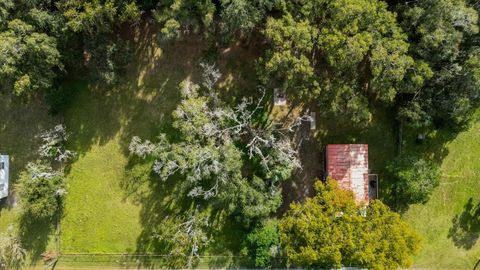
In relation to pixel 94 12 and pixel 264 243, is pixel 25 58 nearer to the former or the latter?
pixel 94 12

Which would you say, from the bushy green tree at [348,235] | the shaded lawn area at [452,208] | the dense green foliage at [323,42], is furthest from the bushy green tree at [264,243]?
the shaded lawn area at [452,208]

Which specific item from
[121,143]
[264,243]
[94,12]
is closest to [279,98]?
[264,243]

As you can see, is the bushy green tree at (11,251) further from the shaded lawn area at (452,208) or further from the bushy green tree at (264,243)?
the shaded lawn area at (452,208)

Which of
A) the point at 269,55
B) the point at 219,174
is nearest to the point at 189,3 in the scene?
the point at 269,55

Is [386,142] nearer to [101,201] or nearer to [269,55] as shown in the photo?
[269,55]

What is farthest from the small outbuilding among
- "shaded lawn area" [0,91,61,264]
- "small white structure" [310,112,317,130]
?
"shaded lawn area" [0,91,61,264]
